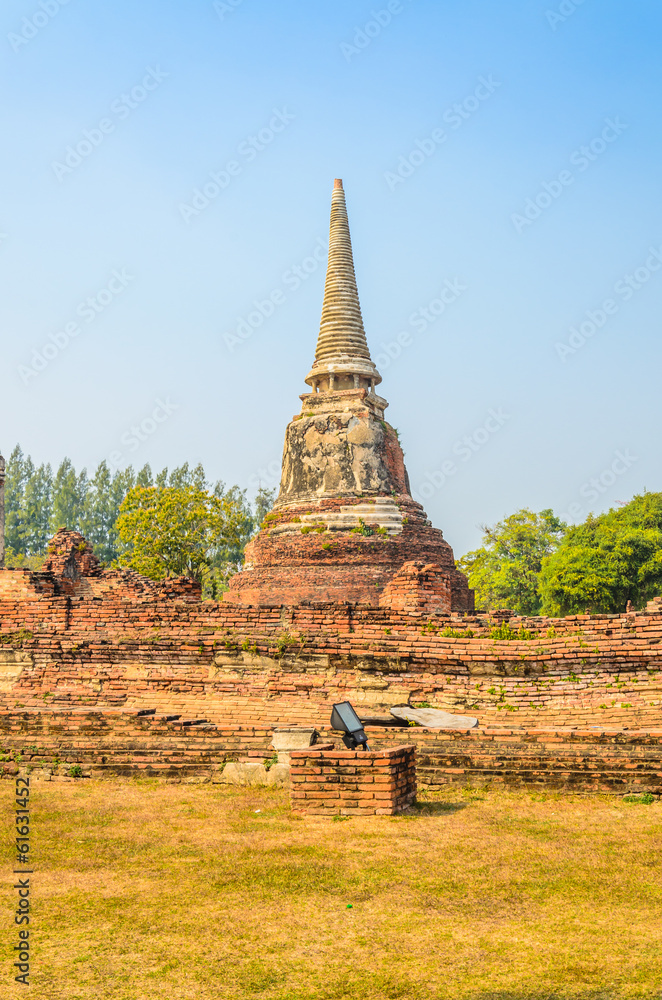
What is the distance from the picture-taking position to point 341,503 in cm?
2416

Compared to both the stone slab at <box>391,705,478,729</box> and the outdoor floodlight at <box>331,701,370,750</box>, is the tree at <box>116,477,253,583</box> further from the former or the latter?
the outdoor floodlight at <box>331,701,370,750</box>

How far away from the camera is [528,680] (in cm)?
1131

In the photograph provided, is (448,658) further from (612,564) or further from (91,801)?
(612,564)

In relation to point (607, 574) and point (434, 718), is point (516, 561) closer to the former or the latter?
point (607, 574)

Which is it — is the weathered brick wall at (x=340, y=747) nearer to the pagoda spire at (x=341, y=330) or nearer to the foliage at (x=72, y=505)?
the pagoda spire at (x=341, y=330)

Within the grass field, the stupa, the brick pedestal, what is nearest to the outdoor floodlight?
the brick pedestal

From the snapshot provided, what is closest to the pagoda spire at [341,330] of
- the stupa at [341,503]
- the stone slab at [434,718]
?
the stupa at [341,503]

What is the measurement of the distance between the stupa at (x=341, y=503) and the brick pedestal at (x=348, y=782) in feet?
42.8

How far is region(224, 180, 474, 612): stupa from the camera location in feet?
74.0

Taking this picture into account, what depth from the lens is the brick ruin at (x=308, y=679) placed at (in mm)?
8383

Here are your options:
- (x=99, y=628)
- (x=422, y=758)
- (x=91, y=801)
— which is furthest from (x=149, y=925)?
(x=99, y=628)

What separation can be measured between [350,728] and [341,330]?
72.7 feet

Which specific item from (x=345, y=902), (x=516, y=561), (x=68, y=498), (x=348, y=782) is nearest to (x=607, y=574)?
(x=516, y=561)

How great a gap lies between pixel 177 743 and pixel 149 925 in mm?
4434
